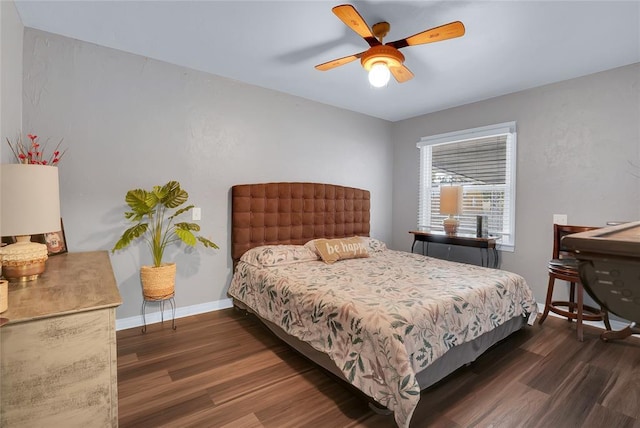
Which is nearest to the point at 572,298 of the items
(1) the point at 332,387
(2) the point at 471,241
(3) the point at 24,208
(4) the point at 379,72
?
(2) the point at 471,241

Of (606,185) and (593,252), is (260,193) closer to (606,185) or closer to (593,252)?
(593,252)

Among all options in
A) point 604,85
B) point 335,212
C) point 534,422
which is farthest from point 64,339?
point 604,85

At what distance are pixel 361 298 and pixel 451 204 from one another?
226 centimetres

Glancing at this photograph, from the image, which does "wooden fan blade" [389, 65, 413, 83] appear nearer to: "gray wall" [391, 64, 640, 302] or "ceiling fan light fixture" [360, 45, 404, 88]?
"ceiling fan light fixture" [360, 45, 404, 88]

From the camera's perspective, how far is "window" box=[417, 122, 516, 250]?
3496 mm

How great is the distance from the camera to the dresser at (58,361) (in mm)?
999

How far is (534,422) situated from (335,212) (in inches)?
107

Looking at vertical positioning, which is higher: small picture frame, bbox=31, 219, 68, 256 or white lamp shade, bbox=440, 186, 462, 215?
white lamp shade, bbox=440, 186, 462, 215

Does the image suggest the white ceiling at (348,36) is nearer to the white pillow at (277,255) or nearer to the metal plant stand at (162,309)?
the white pillow at (277,255)

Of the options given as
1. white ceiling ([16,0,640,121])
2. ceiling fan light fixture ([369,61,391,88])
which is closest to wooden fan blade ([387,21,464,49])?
ceiling fan light fixture ([369,61,391,88])

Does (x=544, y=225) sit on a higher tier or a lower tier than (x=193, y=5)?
lower

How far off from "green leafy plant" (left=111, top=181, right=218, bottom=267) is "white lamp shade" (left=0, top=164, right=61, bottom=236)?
3.98 feet

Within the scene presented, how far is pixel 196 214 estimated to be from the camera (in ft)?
9.71

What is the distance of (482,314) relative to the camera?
2.06 metres
